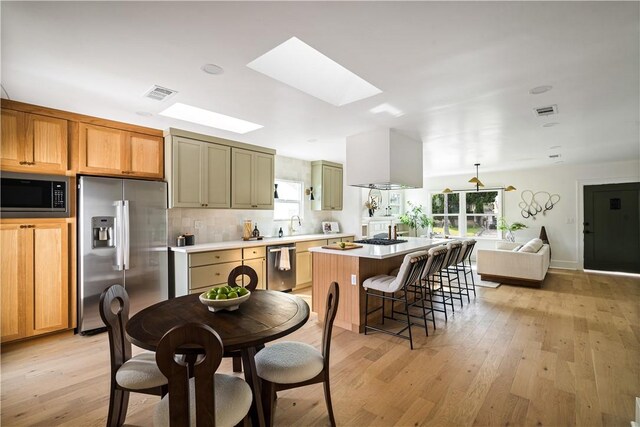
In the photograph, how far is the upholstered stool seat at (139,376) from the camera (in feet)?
5.40

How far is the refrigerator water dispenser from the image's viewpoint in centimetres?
332

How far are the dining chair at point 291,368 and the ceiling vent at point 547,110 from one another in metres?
3.07

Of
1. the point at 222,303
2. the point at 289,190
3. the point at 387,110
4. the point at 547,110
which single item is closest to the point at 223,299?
the point at 222,303

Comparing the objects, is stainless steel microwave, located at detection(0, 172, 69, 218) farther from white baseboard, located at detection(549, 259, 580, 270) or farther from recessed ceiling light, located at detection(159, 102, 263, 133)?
white baseboard, located at detection(549, 259, 580, 270)

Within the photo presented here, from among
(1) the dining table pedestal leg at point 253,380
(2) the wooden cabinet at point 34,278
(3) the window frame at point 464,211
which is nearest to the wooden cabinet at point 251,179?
(2) the wooden cabinet at point 34,278

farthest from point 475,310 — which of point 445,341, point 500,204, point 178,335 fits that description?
point 500,204

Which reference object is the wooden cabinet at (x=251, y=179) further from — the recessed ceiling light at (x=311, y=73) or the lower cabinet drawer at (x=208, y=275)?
the recessed ceiling light at (x=311, y=73)

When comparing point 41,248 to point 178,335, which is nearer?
point 178,335

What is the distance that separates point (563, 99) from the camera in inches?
117

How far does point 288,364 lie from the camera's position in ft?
5.80

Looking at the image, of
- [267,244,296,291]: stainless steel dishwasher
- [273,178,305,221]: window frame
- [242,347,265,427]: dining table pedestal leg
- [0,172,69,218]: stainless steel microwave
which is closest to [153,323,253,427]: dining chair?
[242,347,265,427]: dining table pedestal leg

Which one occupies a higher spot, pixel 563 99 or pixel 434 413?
pixel 563 99

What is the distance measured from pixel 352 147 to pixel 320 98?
1526 mm

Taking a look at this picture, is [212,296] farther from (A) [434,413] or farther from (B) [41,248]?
(B) [41,248]
